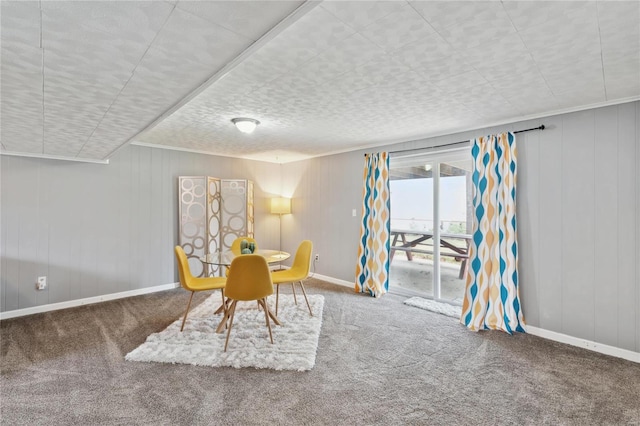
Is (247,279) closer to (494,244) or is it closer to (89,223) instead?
(494,244)

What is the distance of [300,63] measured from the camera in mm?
2010

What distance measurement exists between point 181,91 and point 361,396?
243 cm

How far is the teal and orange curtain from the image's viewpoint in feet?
10.5

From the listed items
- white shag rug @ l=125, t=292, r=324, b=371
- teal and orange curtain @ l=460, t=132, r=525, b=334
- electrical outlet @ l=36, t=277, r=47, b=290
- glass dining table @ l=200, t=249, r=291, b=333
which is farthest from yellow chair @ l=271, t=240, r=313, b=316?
electrical outlet @ l=36, t=277, r=47, b=290

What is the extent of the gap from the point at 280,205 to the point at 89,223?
9.82 feet

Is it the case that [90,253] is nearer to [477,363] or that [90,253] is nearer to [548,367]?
[477,363]

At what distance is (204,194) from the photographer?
16.4 ft

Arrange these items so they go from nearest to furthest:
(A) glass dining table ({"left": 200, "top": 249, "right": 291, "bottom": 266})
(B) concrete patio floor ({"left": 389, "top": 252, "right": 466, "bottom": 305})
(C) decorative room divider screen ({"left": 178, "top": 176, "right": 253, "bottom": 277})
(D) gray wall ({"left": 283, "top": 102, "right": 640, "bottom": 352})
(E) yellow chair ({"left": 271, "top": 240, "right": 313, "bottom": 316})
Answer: (D) gray wall ({"left": 283, "top": 102, "right": 640, "bottom": 352})
(A) glass dining table ({"left": 200, "top": 249, "right": 291, "bottom": 266})
(E) yellow chair ({"left": 271, "top": 240, "right": 313, "bottom": 316})
(B) concrete patio floor ({"left": 389, "top": 252, "right": 466, "bottom": 305})
(C) decorative room divider screen ({"left": 178, "top": 176, "right": 253, "bottom": 277})

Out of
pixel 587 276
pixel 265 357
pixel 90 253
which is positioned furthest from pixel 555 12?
pixel 90 253

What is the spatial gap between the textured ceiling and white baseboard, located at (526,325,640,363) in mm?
2227

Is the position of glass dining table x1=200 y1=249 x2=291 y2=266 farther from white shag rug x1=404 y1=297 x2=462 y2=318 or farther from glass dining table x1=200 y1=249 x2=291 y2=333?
white shag rug x1=404 y1=297 x2=462 y2=318

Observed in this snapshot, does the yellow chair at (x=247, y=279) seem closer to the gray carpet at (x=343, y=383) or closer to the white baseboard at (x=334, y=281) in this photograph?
the gray carpet at (x=343, y=383)

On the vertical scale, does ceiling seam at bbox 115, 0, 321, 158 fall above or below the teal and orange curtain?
above

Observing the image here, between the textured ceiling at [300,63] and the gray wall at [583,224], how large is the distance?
0.26m
